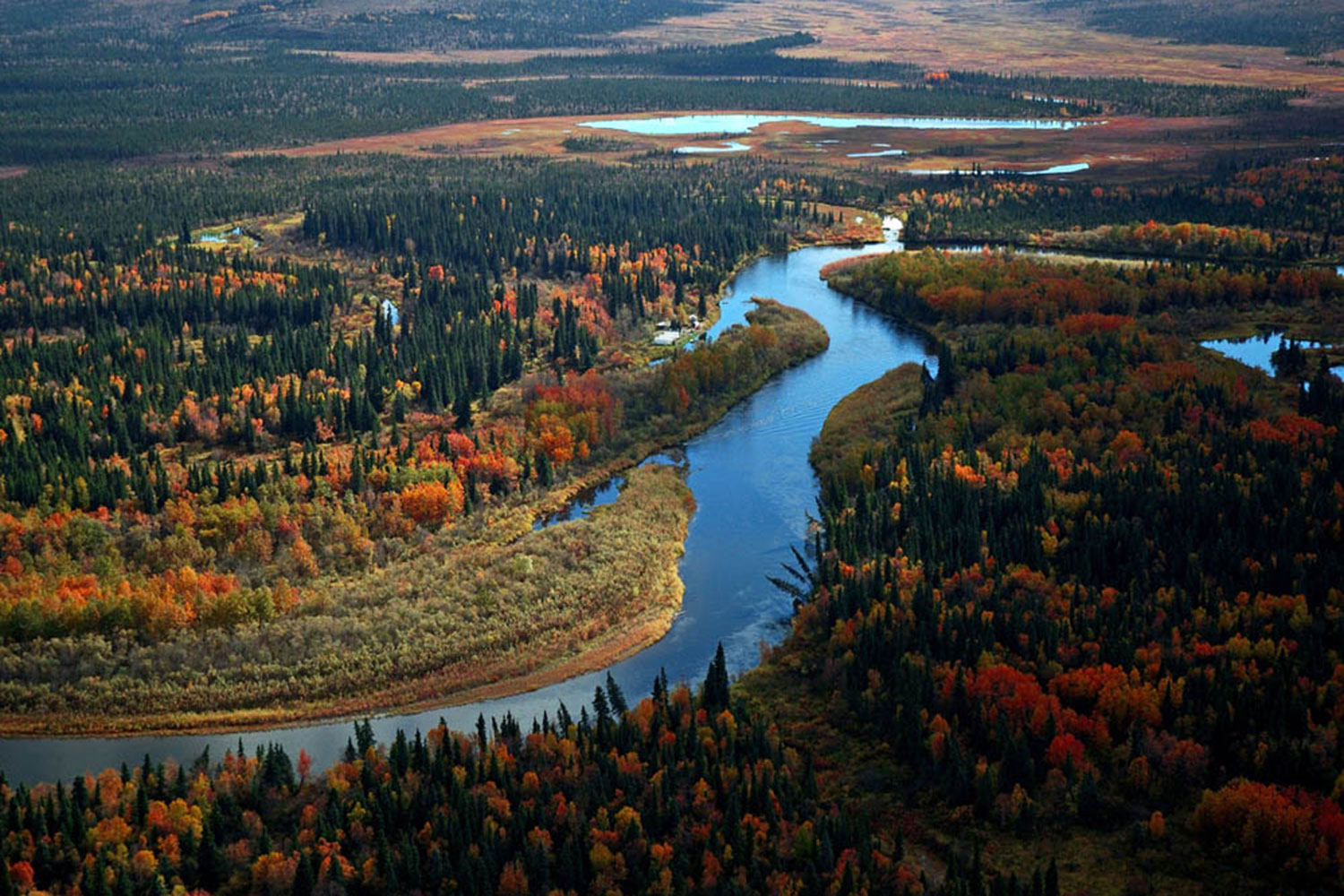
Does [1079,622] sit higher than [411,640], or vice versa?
[1079,622]

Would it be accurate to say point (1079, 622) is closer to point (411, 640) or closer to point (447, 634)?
point (447, 634)

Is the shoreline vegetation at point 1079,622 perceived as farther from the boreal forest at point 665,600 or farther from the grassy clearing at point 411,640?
the grassy clearing at point 411,640

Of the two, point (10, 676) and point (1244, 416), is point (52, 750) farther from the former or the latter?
point (1244, 416)

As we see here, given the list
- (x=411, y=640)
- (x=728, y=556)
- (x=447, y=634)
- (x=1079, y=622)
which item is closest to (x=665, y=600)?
(x=728, y=556)

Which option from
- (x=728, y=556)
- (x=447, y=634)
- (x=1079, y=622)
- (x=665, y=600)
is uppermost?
(x=1079, y=622)

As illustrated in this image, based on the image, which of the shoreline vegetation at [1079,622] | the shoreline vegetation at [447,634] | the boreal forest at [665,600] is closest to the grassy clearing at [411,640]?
the shoreline vegetation at [447,634]
